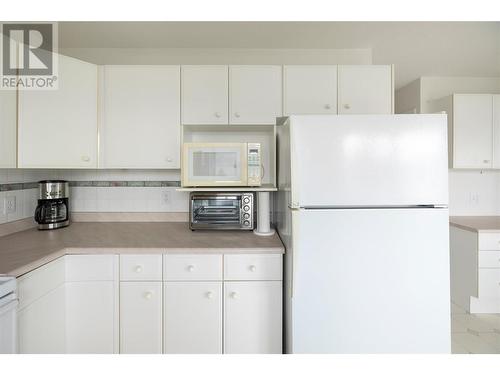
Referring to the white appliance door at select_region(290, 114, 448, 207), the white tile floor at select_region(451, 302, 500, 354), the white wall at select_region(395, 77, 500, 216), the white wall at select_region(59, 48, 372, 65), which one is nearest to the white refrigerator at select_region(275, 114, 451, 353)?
the white appliance door at select_region(290, 114, 448, 207)

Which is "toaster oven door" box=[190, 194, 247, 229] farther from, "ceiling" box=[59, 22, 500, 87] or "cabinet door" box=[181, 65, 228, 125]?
"ceiling" box=[59, 22, 500, 87]

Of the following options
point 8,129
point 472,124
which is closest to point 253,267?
point 8,129

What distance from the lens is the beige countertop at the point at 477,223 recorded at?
2.38 metres

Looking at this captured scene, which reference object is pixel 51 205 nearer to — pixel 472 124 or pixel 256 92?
pixel 256 92

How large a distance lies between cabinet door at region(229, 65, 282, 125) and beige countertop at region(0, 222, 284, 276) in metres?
0.85

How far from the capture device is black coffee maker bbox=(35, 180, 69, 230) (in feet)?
6.28

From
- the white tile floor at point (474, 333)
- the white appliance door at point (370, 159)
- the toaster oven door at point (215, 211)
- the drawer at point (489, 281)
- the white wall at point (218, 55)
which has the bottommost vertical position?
the white tile floor at point (474, 333)

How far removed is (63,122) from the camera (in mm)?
1780

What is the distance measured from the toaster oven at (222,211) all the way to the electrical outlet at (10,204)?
1.24 m

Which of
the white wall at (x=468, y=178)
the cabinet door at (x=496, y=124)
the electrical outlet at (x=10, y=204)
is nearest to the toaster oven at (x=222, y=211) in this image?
the electrical outlet at (x=10, y=204)

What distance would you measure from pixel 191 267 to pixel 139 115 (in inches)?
44.9

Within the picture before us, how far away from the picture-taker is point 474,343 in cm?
206

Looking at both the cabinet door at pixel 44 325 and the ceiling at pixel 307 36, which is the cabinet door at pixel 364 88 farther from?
the cabinet door at pixel 44 325
